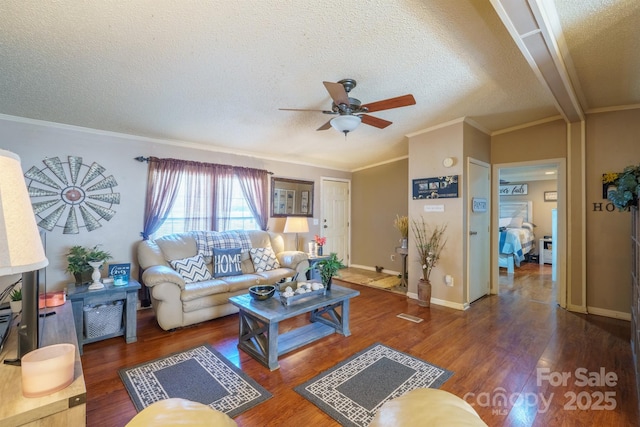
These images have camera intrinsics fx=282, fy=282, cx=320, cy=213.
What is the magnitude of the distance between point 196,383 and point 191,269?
1.59m

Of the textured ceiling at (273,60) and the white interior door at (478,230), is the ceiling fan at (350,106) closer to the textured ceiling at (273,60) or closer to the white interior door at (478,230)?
the textured ceiling at (273,60)

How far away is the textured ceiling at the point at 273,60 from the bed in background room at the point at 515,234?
334 cm

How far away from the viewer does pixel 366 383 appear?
2156mm

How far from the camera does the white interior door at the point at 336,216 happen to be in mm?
6129

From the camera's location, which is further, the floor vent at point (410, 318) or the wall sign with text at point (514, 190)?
the wall sign with text at point (514, 190)

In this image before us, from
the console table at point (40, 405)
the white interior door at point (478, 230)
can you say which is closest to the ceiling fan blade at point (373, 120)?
the white interior door at point (478, 230)

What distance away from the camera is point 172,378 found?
2188 mm

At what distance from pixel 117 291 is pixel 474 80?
13.5 ft

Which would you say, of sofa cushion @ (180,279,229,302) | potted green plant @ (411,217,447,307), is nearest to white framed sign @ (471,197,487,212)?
potted green plant @ (411,217,447,307)

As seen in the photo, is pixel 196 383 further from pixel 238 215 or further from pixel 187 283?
pixel 238 215

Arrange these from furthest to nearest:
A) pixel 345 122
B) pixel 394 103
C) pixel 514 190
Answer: pixel 514 190, pixel 345 122, pixel 394 103

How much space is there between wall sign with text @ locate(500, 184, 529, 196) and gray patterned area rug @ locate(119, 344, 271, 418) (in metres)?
8.39

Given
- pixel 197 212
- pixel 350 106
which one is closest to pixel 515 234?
pixel 350 106

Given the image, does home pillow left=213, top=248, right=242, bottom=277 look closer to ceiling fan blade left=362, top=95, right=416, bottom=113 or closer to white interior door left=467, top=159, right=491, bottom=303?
ceiling fan blade left=362, top=95, right=416, bottom=113
